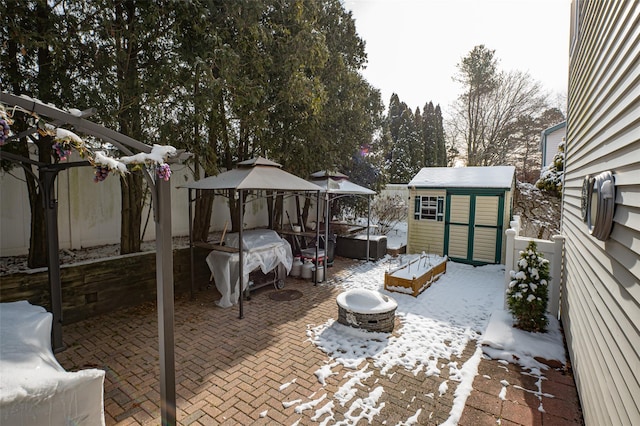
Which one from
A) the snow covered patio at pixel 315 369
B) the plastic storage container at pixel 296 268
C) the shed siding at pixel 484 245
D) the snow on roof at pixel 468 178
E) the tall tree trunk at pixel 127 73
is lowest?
the snow covered patio at pixel 315 369

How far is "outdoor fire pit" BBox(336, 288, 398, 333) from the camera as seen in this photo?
468 cm

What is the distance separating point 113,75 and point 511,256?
713 cm

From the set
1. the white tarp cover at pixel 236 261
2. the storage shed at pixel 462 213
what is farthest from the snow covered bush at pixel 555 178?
the white tarp cover at pixel 236 261

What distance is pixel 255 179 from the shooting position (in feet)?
18.3

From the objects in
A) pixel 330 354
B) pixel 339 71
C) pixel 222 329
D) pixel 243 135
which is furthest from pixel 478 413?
pixel 339 71

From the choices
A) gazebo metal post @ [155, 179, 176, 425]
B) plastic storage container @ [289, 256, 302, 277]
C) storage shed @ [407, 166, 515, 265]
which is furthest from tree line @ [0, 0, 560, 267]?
storage shed @ [407, 166, 515, 265]

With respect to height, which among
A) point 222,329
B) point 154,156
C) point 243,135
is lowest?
point 222,329

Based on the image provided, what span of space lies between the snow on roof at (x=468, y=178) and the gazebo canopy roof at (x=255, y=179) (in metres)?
4.90

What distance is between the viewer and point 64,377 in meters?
2.06

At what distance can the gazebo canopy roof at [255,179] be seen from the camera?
5434mm

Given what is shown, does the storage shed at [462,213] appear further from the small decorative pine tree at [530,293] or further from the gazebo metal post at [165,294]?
the gazebo metal post at [165,294]

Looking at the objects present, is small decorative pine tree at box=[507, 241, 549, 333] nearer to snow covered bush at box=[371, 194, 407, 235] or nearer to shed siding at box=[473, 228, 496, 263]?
shed siding at box=[473, 228, 496, 263]

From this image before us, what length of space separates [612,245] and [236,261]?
5.15 m

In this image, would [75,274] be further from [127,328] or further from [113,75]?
[113,75]
